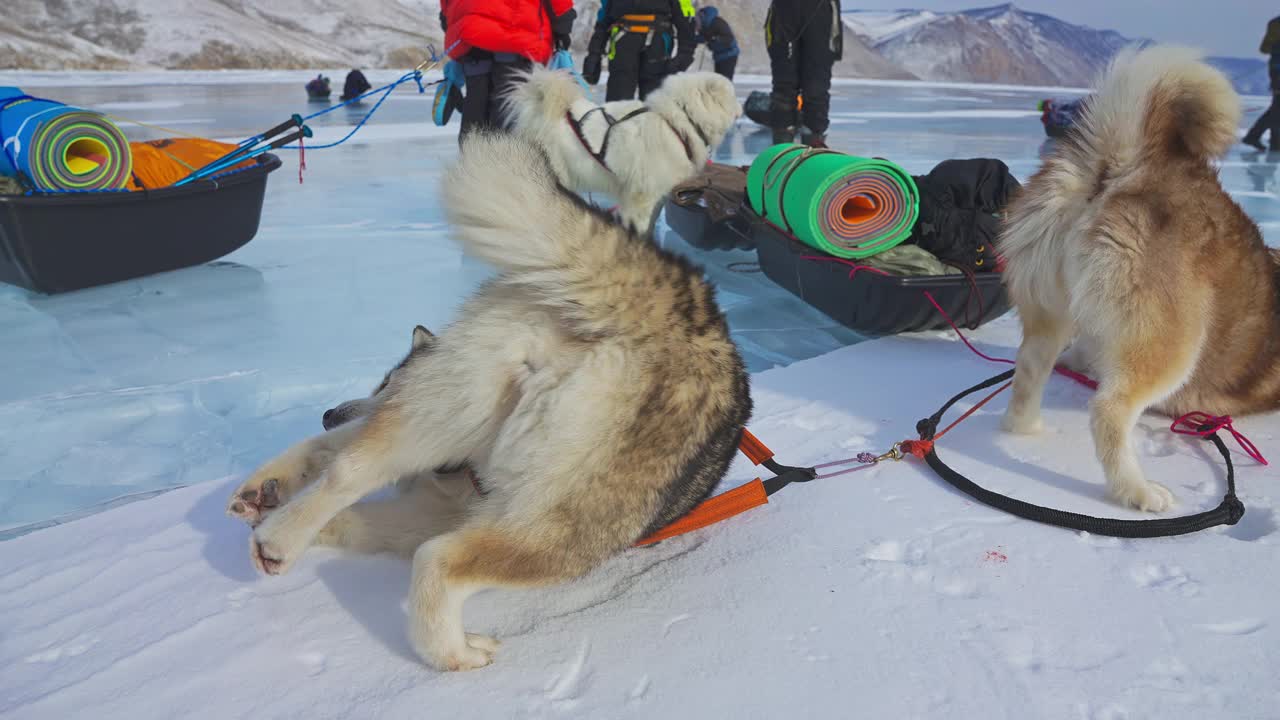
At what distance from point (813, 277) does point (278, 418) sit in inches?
93.0

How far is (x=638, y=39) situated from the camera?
7.35 meters

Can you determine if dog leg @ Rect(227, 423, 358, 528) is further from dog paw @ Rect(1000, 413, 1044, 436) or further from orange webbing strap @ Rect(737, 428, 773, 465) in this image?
dog paw @ Rect(1000, 413, 1044, 436)

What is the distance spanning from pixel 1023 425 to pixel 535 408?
5.78 ft

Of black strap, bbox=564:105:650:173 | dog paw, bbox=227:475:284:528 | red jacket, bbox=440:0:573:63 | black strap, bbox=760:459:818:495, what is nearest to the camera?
dog paw, bbox=227:475:284:528

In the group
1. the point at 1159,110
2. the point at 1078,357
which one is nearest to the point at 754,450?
the point at 1159,110

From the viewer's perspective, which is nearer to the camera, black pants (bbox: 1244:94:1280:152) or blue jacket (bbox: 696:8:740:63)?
black pants (bbox: 1244:94:1280:152)

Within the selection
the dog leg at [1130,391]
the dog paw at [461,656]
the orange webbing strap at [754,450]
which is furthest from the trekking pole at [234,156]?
the dog leg at [1130,391]

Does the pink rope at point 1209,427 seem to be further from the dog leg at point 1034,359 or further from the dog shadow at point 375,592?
the dog shadow at point 375,592

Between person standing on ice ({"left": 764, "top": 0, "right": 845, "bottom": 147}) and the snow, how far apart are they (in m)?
5.21

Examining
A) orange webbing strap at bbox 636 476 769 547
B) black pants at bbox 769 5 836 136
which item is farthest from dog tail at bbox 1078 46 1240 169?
black pants at bbox 769 5 836 136

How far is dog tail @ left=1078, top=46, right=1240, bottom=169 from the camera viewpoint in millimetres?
2086

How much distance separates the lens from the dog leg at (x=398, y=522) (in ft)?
5.90

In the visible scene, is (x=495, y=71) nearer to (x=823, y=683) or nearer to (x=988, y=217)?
(x=988, y=217)

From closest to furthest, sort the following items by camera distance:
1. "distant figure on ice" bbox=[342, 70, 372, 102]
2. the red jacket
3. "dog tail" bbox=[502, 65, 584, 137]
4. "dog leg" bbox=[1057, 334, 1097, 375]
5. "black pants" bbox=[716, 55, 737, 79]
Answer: "dog leg" bbox=[1057, 334, 1097, 375]
the red jacket
"dog tail" bbox=[502, 65, 584, 137]
"black pants" bbox=[716, 55, 737, 79]
"distant figure on ice" bbox=[342, 70, 372, 102]
